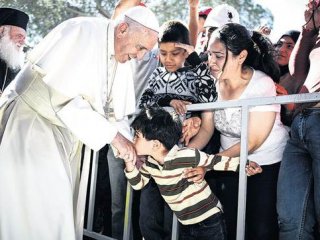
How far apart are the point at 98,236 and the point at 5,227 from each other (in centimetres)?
103

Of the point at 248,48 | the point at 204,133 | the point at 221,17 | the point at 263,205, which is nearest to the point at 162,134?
the point at 204,133

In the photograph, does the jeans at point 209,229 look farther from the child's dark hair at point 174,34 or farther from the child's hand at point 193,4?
the child's hand at point 193,4

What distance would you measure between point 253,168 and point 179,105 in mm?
743

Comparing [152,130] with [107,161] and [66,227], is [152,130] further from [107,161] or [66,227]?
[107,161]

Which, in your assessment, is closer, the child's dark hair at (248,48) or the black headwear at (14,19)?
the child's dark hair at (248,48)

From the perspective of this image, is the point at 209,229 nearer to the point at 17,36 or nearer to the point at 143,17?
the point at 143,17

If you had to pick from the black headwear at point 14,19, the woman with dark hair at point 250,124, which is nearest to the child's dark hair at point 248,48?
the woman with dark hair at point 250,124

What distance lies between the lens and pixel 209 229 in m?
2.92

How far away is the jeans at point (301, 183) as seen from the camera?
2598 millimetres

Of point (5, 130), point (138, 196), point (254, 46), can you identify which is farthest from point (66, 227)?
point (254, 46)

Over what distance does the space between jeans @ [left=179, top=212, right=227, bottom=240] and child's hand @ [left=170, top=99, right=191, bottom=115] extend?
761mm

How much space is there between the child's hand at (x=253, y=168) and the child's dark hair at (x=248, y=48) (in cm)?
73

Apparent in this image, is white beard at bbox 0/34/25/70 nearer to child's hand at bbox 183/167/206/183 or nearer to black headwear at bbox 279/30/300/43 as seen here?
black headwear at bbox 279/30/300/43

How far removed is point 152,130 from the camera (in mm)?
2994
